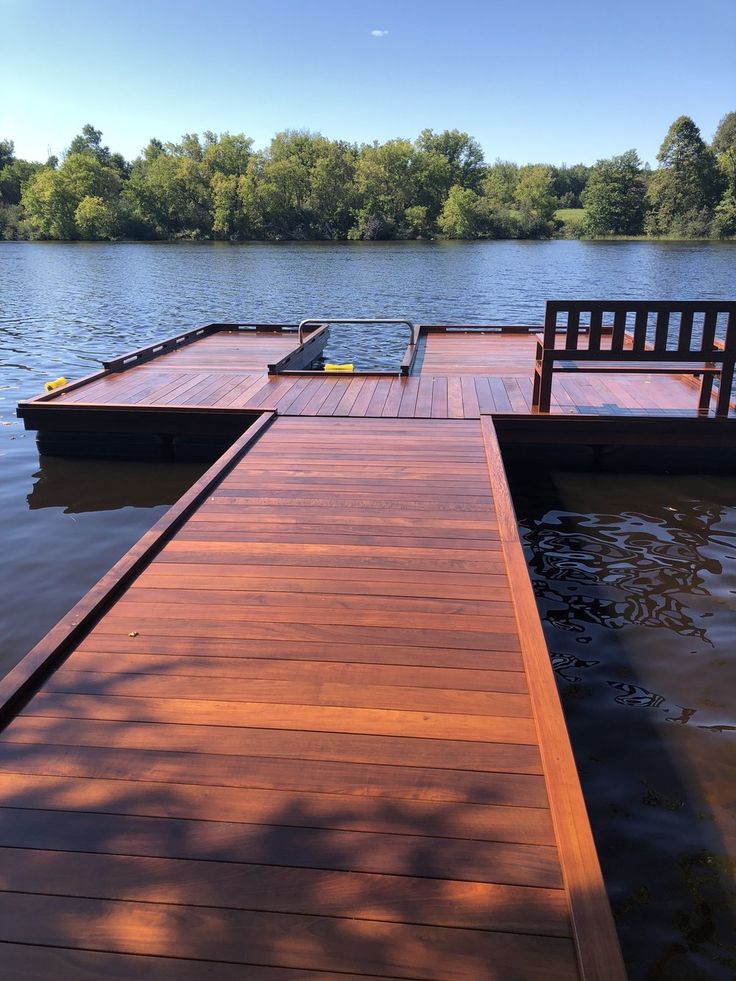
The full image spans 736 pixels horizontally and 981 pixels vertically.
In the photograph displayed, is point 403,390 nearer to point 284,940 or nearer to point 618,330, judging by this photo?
point 618,330

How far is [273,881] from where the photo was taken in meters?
1.92

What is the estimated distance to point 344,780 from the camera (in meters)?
2.28

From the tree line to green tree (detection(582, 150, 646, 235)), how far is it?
0.29 ft

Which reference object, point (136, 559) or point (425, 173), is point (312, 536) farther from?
point (425, 173)

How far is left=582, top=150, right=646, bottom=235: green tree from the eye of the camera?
61.1 meters

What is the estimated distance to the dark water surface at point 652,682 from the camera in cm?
261

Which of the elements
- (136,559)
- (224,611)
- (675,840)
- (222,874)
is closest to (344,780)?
(222,874)

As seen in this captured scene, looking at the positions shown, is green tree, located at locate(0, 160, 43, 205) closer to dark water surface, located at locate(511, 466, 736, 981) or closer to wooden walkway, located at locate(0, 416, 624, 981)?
dark water surface, located at locate(511, 466, 736, 981)

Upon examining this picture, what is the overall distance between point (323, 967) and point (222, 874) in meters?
0.38

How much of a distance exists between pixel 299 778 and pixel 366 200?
66048 millimetres

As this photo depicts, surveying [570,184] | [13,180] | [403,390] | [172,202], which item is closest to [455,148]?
[570,184]

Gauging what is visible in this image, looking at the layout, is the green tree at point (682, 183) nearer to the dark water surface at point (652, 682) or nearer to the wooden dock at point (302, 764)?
the dark water surface at point (652, 682)

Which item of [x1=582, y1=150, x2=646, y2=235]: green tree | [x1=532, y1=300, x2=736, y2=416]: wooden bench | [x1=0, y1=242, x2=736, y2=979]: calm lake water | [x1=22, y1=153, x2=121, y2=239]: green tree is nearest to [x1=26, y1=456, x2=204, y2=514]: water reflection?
[x1=0, y1=242, x2=736, y2=979]: calm lake water

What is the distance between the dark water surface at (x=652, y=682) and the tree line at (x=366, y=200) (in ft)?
189
